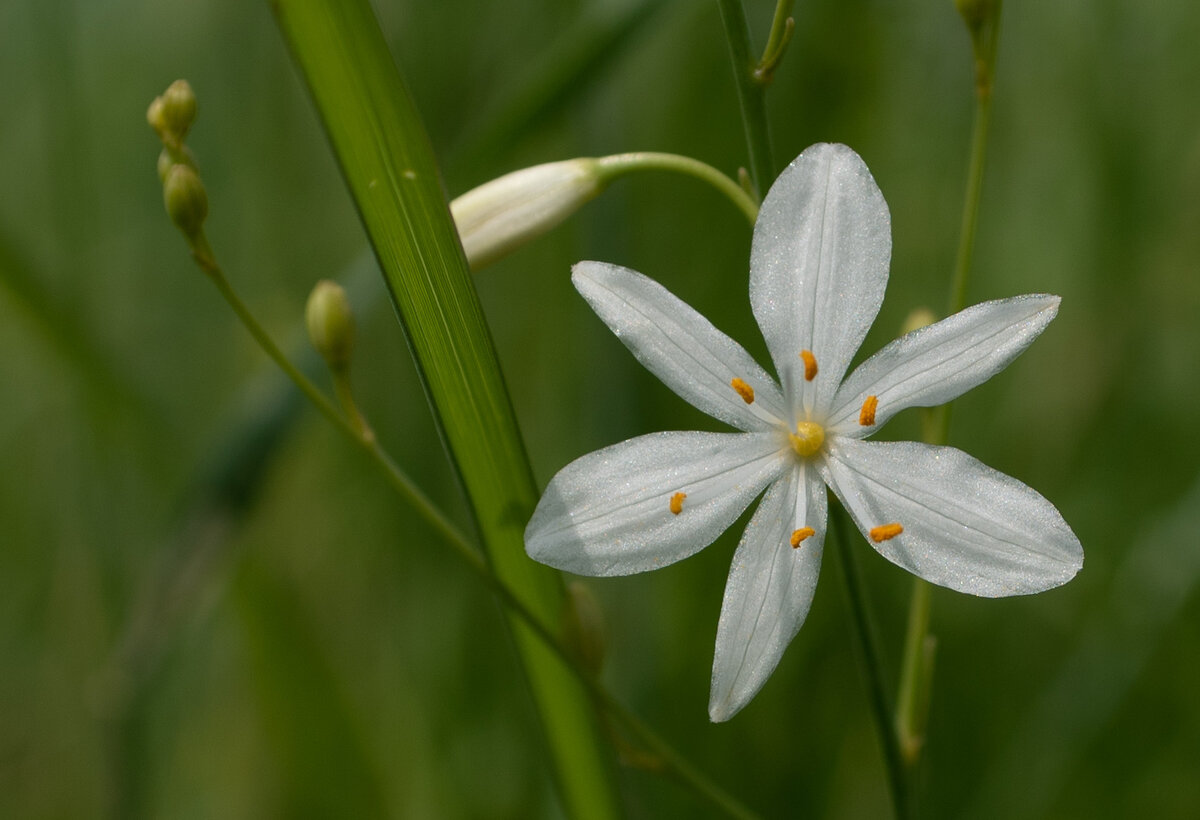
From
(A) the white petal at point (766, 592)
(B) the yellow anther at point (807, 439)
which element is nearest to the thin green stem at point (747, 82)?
(B) the yellow anther at point (807, 439)

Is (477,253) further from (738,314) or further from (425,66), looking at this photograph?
(425,66)

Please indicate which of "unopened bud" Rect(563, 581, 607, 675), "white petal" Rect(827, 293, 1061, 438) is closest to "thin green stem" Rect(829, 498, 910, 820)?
"white petal" Rect(827, 293, 1061, 438)

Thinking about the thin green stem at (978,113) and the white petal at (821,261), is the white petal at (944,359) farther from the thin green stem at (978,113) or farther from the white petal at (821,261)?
the thin green stem at (978,113)

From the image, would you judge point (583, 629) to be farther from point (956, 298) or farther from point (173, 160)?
point (173, 160)

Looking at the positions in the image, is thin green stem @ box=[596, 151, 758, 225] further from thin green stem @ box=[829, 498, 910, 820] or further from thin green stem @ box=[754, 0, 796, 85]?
thin green stem @ box=[829, 498, 910, 820]

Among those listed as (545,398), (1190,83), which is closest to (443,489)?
(545,398)

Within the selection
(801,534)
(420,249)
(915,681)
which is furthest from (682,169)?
(915,681)
